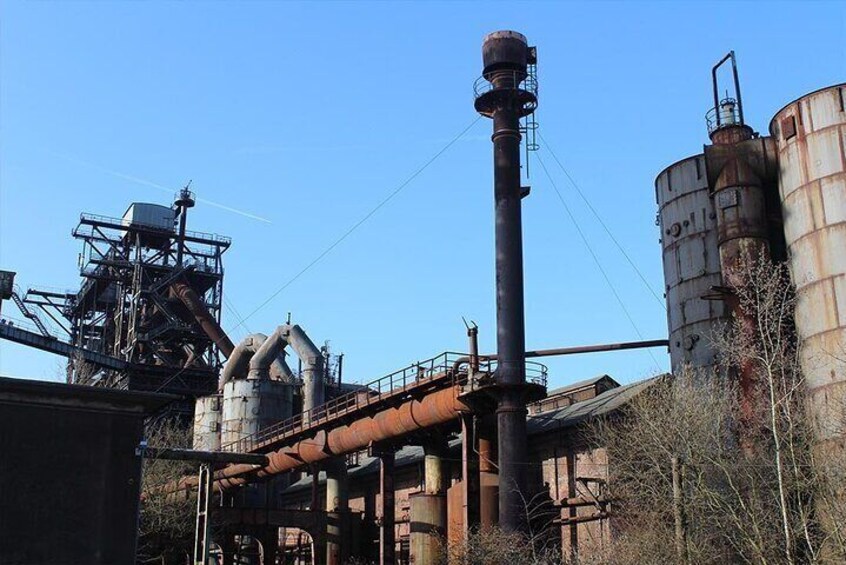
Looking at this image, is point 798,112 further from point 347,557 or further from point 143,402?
point 347,557

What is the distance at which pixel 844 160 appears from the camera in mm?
25516

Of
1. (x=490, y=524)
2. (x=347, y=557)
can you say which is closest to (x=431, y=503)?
(x=490, y=524)

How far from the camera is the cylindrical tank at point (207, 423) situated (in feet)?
159

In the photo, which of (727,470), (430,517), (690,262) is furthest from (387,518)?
(727,470)

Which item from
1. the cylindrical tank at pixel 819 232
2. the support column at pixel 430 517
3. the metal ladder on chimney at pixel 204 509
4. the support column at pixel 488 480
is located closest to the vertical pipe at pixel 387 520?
the support column at pixel 430 517

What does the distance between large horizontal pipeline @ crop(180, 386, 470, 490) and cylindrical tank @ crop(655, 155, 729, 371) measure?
7269mm

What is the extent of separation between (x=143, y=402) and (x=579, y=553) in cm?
1244

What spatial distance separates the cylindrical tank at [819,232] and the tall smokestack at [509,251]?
7.62m

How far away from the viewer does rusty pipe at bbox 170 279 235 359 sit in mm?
54594

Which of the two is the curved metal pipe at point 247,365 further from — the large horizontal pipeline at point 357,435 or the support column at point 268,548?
the support column at point 268,548

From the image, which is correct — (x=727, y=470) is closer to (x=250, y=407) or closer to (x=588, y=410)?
(x=588, y=410)

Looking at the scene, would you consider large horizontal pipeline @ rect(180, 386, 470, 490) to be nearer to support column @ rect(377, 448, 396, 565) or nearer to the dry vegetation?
support column @ rect(377, 448, 396, 565)

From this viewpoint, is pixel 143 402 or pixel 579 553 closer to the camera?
pixel 143 402

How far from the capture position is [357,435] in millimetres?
32031
